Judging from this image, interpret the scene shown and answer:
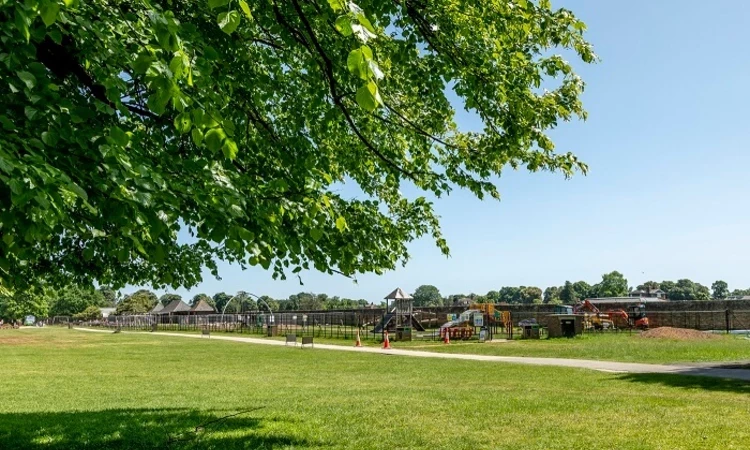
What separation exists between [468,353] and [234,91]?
21800mm

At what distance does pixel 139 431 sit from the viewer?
9.22m

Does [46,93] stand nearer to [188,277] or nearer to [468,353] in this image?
[188,277]

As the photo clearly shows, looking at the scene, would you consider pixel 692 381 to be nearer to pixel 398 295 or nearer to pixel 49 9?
pixel 49 9

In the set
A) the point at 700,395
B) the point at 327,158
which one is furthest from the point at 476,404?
the point at 327,158

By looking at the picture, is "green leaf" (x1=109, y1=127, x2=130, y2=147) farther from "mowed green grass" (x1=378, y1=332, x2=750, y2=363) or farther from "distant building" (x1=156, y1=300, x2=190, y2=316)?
"distant building" (x1=156, y1=300, x2=190, y2=316)

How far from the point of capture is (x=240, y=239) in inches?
187

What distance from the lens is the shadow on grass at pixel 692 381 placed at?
42.8ft

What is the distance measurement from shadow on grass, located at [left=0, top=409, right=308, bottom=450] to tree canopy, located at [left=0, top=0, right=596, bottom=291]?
7.36 ft

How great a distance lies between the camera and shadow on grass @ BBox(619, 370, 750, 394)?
42.8 ft

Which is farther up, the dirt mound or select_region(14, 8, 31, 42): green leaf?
select_region(14, 8, 31, 42): green leaf

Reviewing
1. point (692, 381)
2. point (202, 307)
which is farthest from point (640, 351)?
point (202, 307)

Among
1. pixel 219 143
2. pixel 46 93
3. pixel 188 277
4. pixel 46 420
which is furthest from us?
pixel 46 420

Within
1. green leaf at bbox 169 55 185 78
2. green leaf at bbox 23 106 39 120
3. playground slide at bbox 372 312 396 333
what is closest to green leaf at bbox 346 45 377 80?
green leaf at bbox 169 55 185 78

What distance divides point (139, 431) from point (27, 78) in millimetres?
6670
